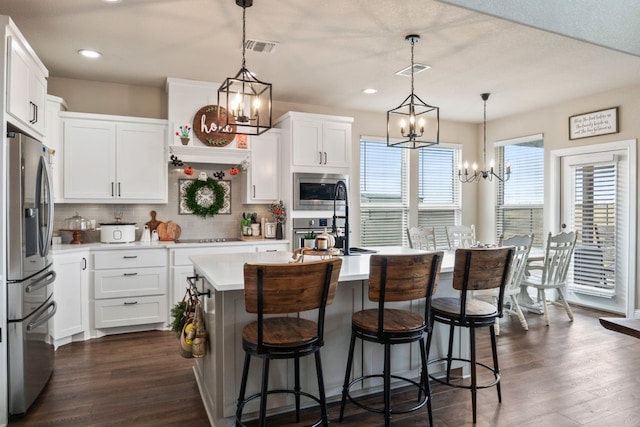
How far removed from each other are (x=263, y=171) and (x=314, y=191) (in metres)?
0.66

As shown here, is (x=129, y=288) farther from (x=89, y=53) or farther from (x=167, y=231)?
(x=89, y=53)

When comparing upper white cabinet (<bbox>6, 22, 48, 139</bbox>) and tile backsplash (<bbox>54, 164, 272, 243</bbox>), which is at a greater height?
upper white cabinet (<bbox>6, 22, 48, 139</bbox>)

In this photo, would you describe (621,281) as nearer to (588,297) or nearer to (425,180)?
(588,297)

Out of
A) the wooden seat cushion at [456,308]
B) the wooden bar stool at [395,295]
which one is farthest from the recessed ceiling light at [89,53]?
the wooden seat cushion at [456,308]

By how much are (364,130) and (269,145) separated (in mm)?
1652

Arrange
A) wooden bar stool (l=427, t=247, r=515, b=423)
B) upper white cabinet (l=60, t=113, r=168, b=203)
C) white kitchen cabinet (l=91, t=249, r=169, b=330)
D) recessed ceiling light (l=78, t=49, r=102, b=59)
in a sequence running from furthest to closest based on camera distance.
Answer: upper white cabinet (l=60, t=113, r=168, b=203)
white kitchen cabinet (l=91, t=249, r=169, b=330)
recessed ceiling light (l=78, t=49, r=102, b=59)
wooden bar stool (l=427, t=247, r=515, b=423)

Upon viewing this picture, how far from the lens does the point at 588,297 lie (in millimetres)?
5285

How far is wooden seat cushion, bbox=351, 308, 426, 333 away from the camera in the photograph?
89.2 inches

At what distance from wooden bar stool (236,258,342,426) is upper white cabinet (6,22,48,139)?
195 centimetres

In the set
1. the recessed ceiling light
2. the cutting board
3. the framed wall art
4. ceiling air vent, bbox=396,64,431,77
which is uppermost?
the recessed ceiling light

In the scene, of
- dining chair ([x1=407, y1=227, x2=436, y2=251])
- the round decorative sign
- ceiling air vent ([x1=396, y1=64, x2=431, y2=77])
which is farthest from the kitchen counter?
ceiling air vent ([x1=396, y1=64, x2=431, y2=77])

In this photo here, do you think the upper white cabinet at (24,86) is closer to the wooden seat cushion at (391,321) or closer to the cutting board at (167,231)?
the cutting board at (167,231)

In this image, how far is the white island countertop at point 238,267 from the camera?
2.16 meters

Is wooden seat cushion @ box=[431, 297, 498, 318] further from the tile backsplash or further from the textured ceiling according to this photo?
the tile backsplash
